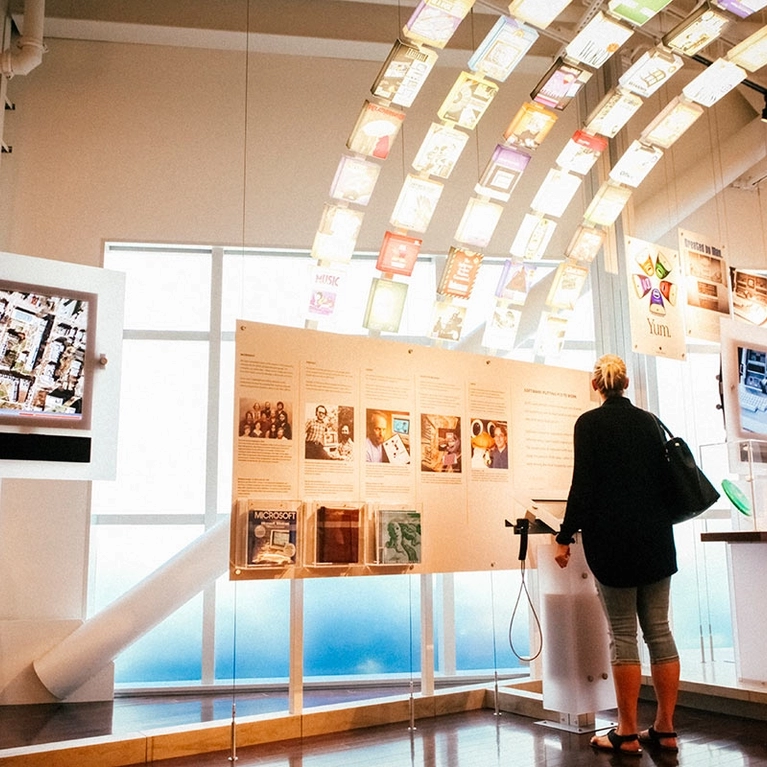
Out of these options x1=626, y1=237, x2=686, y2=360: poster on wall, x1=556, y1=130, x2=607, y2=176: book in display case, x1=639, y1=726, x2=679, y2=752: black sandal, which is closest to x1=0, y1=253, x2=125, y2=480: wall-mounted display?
x1=556, y1=130, x2=607, y2=176: book in display case

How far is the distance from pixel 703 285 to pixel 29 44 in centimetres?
452

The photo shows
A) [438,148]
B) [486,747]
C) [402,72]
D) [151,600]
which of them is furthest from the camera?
[151,600]

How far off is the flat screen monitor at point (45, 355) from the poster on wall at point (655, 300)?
9.81 feet

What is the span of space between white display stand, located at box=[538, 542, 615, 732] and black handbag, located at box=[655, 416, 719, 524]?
57 centimetres

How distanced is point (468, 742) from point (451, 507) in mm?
1065

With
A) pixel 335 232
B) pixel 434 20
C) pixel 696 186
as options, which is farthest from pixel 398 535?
pixel 696 186

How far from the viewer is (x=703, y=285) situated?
5176 millimetres

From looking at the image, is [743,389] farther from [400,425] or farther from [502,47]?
[502,47]

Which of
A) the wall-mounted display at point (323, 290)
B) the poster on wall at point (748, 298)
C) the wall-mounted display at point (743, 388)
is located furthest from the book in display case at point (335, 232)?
the poster on wall at point (748, 298)

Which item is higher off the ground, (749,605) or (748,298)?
(748,298)

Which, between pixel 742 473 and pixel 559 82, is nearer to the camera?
pixel 559 82

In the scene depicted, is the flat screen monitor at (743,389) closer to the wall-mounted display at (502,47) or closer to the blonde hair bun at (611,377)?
the blonde hair bun at (611,377)

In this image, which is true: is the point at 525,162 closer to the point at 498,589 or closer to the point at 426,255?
the point at 426,255

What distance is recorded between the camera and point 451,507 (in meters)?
A: 4.00
